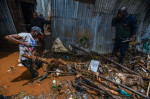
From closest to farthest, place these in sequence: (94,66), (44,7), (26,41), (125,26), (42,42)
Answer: (26,41) → (125,26) → (94,66) → (42,42) → (44,7)

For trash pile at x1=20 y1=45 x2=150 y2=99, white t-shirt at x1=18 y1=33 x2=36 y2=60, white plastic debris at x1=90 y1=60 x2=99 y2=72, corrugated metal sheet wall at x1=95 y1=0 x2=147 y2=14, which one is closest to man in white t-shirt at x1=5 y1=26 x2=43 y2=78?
white t-shirt at x1=18 y1=33 x2=36 y2=60

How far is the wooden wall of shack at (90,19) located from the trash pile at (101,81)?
2.64 ft

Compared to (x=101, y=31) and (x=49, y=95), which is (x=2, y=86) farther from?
(x=101, y=31)

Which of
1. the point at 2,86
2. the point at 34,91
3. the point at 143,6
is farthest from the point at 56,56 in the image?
the point at 143,6

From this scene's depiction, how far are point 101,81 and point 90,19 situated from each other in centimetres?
317

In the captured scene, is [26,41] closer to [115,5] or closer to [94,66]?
[94,66]

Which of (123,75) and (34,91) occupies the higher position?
(123,75)

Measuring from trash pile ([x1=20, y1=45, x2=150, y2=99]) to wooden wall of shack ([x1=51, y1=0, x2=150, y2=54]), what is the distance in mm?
806

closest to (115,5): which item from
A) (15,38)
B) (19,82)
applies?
(15,38)

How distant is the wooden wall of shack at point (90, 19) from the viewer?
12.9ft

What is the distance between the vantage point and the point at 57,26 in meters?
4.38

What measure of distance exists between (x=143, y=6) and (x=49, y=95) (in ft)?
21.0

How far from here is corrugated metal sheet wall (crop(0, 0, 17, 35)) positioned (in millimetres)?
4551

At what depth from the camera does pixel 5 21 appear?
485 centimetres
